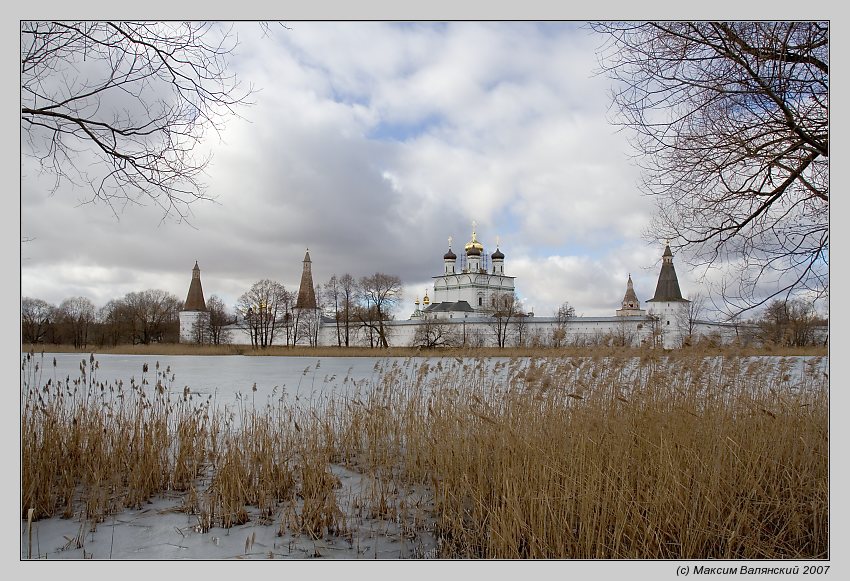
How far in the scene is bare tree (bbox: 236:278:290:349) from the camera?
1911 cm

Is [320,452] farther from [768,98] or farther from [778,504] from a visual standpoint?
[768,98]

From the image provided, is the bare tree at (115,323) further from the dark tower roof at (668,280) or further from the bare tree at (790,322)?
the bare tree at (790,322)

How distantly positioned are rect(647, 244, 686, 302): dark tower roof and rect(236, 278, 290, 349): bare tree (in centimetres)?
1418

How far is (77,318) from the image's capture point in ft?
17.6

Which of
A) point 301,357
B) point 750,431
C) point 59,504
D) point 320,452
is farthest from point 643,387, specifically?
point 301,357

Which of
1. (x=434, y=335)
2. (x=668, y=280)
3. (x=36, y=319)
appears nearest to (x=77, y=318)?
(x=36, y=319)

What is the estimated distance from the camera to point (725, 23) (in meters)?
3.86

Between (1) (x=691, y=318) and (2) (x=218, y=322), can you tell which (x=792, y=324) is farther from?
(2) (x=218, y=322)

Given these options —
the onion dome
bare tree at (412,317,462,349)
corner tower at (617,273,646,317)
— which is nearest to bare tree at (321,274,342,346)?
bare tree at (412,317,462,349)

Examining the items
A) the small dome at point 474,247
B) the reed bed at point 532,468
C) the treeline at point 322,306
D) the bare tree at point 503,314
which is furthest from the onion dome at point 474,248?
the reed bed at point 532,468

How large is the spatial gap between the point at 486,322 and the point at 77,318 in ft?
91.8

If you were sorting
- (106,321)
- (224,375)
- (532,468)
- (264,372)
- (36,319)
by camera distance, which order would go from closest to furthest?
1. (532,468)
2. (36,319)
3. (106,321)
4. (224,375)
5. (264,372)

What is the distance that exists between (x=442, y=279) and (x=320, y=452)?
191ft

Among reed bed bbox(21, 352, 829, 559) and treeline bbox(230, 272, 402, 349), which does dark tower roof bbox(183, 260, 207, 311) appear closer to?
reed bed bbox(21, 352, 829, 559)
